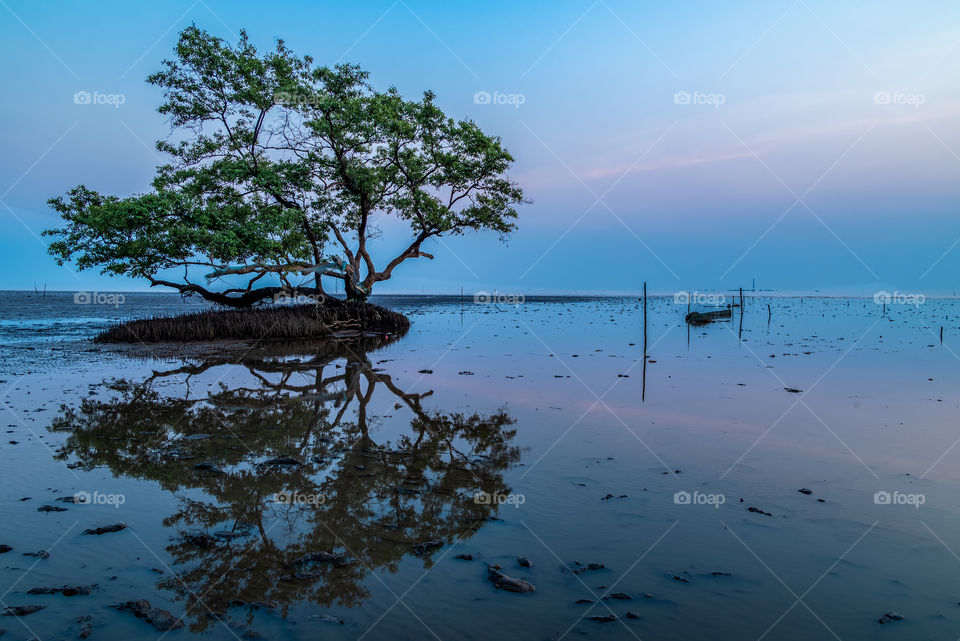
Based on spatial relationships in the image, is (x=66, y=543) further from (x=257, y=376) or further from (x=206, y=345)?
(x=206, y=345)

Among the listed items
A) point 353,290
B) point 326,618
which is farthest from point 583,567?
point 353,290

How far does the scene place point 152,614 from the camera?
133 inches

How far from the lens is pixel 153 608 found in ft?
11.3

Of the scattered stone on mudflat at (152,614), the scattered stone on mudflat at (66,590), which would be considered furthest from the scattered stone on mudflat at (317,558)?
the scattered stone on mudflat at (66,590)

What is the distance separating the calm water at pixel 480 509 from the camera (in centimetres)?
353

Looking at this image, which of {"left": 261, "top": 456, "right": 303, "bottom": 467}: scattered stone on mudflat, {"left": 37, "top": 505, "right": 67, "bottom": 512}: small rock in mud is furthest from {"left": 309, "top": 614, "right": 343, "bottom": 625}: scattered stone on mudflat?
{"left": 37, "top": 505, "right": 67, "bottom": 512}: small rock in mud

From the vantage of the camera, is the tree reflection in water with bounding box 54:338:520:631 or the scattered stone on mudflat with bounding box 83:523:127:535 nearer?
the tree reflection in water with bounding box 54:338:520:631

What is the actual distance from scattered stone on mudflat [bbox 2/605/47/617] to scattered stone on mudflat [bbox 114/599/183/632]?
1.62 feet

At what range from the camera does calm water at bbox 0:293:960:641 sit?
3.53m

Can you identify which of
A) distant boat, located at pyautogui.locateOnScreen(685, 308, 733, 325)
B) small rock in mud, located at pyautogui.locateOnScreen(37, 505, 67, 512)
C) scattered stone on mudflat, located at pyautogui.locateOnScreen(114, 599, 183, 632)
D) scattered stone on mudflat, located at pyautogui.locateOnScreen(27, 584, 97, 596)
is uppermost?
distant boat, located at pyautogui.locateOnScreen(685, 308, 733, 325)

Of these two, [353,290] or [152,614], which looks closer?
[152,614]

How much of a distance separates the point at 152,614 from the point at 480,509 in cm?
278

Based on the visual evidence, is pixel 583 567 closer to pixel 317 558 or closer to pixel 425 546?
pixel 425 546

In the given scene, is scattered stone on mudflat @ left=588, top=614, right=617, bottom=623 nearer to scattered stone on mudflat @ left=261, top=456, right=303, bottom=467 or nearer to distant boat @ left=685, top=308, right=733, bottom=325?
scattered stone on mudflat @ left=261, top=456, right=303, bottom=467
